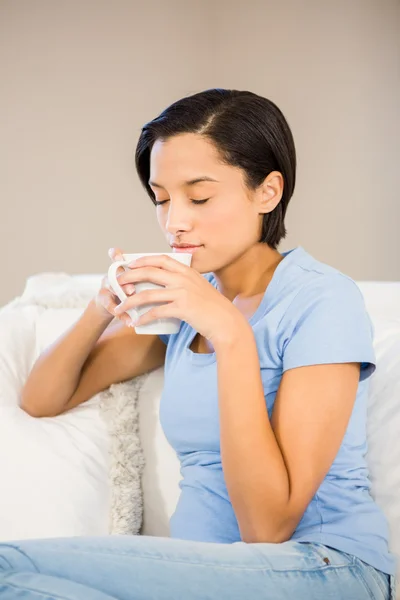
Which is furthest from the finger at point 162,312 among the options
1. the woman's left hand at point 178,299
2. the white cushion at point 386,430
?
the white cushion at point 386,430

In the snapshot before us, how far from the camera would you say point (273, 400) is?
120cm

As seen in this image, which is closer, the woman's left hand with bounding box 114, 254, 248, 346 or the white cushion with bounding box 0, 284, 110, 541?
the woman's left hand with bounding box 114, 254, 248, 346

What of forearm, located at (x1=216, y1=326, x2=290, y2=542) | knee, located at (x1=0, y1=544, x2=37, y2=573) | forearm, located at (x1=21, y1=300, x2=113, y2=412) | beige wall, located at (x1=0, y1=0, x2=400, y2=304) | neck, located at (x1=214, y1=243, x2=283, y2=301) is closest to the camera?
knee, located at (x1=0, y1=544, x2=37, y2=573)

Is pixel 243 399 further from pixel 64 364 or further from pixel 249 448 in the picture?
pixel 64 364

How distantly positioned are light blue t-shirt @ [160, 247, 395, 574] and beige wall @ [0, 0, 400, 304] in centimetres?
257

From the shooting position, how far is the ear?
1.31 m

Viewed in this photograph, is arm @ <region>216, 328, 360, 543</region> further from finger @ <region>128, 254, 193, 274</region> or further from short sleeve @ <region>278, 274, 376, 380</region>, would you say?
finger @ <region>128, 254, 193, 274</region>

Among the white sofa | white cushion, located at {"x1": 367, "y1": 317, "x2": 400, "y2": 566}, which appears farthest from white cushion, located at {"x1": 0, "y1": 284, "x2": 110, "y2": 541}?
white cushion, located at {"x1": 367, "y1": 317, "x2": 400, "y2": 566}

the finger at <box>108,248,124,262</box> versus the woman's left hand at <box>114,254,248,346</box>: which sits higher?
the finger at <box>108,248,124,262</box>

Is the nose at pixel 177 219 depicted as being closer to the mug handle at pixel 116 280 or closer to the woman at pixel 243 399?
the woman at pixel 243 399

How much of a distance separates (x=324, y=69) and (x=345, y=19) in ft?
0.81

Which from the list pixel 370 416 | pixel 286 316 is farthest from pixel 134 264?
pixel 370 416

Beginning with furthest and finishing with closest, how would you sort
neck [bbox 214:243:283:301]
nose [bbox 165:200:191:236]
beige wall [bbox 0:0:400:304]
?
beige wall [bbox 0:0:400:304], neck [bbox 214:243:283:301], nose [bbox 165:200:191:236]

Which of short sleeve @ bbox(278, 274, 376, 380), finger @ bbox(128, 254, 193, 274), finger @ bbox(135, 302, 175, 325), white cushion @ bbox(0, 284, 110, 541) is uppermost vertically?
finger @ bbox(128, 254, 193, 274)
